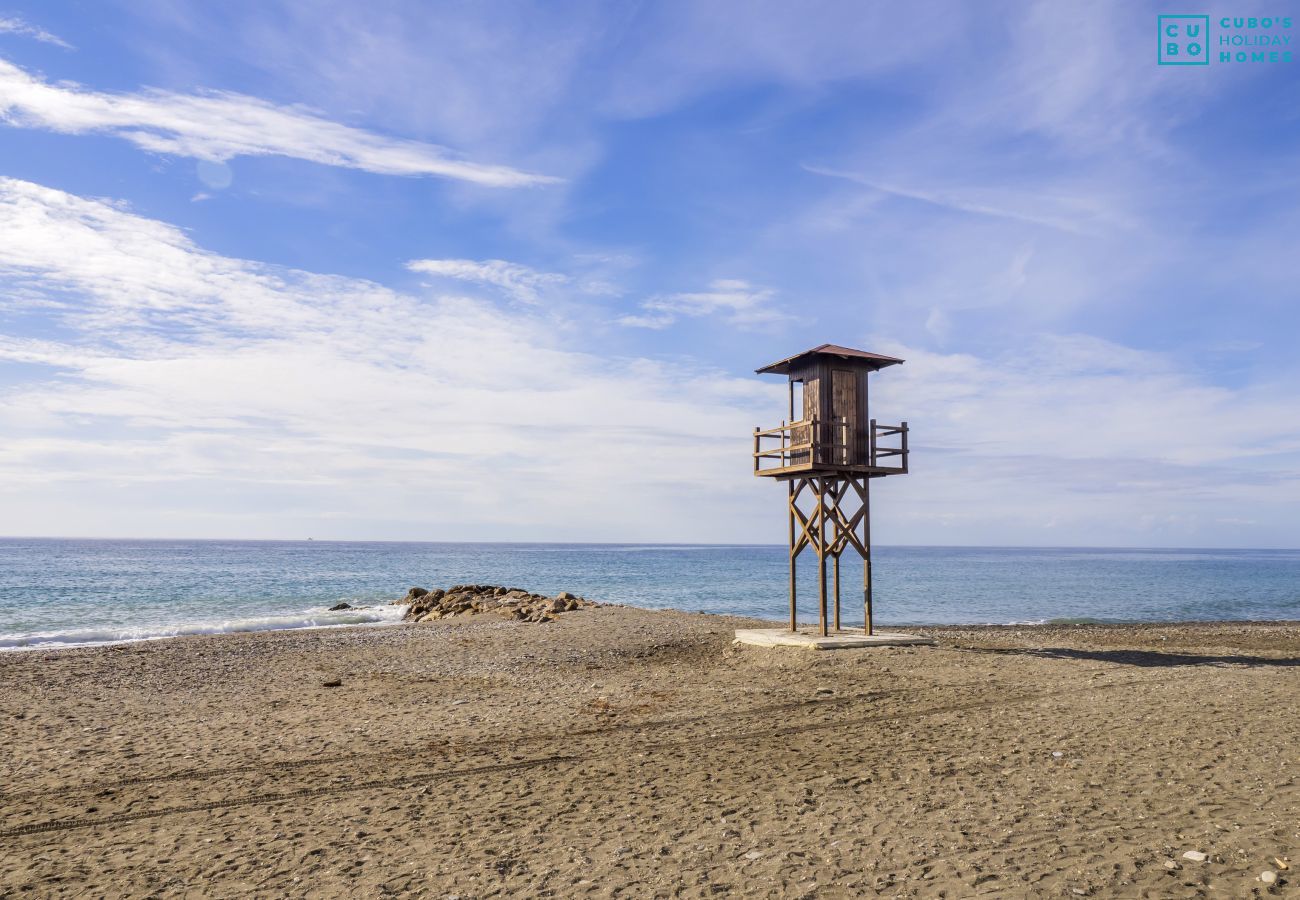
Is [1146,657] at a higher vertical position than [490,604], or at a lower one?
higher

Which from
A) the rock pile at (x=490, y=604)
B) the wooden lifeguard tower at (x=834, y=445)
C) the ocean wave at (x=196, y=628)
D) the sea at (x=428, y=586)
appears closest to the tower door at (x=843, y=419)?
the wooden lifeguard tower at (x=834, y=445)

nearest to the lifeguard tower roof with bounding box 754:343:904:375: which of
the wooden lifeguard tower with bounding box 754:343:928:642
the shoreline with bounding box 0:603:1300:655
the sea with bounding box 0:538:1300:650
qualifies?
the wooden lifeguard tower with bounding box 754:343:928:642

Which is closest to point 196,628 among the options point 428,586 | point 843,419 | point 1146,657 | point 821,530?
point 821,530

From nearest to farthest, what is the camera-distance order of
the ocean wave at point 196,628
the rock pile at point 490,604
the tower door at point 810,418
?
the tower door at point 810,418, the ocean wave at point 196,628, the rock pile at point 490,604

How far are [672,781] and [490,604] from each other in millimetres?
28622

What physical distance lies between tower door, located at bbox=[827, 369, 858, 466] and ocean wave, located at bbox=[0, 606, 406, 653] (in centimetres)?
2327

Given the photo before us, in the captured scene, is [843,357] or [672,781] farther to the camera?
[843,357]

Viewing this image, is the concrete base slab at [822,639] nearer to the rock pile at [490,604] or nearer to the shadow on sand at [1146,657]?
the shadow on sand at [1146,657]

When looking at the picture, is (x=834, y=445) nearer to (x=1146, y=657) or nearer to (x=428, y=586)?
(x=1146, y=657)

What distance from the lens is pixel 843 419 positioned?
70.1 ft

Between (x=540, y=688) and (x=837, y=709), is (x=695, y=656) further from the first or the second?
(x=837, y=709)

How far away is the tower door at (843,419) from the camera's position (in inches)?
840

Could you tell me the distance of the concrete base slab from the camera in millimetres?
20094

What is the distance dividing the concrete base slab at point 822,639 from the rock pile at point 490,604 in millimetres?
10219
